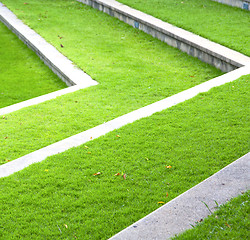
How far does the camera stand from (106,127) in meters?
6.56

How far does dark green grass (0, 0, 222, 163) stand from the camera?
689 centimetres

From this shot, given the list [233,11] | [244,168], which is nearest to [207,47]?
[233,11]

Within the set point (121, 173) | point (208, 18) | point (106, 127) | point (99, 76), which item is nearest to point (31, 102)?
point (99, 76)

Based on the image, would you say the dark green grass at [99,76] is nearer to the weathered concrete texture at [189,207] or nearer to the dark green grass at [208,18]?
the dark green grass at [208,18]

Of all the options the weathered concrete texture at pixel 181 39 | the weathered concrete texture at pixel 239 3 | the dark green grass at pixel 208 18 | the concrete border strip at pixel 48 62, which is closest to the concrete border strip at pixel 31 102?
the concrete border strip at pixel 48 62

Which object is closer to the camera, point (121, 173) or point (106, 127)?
point (121, 173)

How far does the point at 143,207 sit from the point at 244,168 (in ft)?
4.40

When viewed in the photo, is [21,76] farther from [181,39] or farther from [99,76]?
[181,39]

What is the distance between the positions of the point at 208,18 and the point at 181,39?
7.84 ft

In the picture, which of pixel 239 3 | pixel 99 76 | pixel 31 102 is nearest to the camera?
pixel 31 102

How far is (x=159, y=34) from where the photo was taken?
1174 cm

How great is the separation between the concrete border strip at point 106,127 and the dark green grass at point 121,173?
0.71 feet

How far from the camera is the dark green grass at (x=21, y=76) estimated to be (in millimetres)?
9344

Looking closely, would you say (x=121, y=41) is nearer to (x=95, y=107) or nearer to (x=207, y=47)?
(x=207, y=47)
